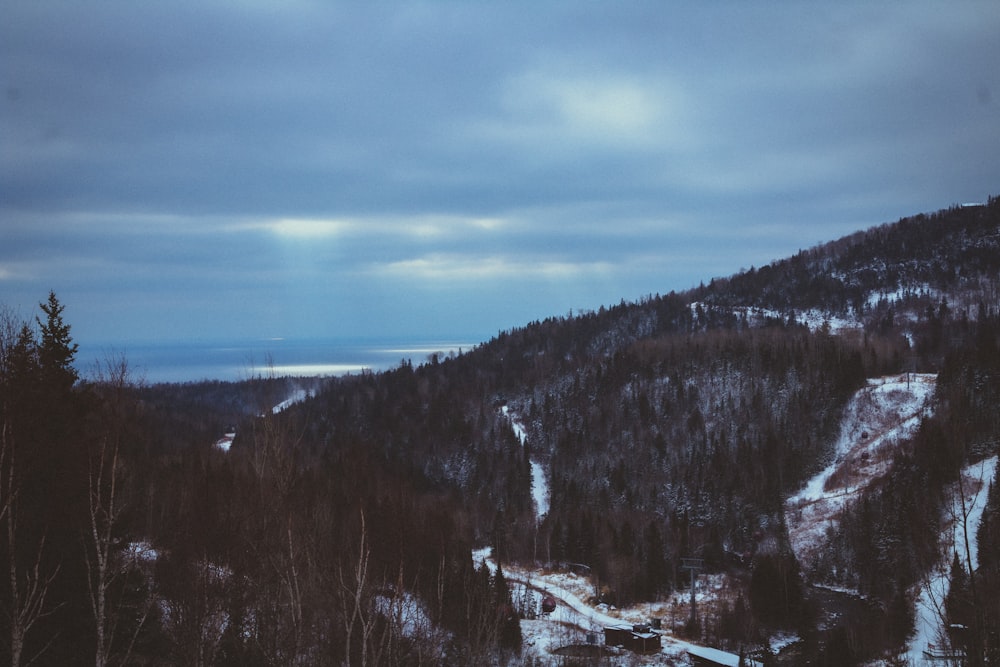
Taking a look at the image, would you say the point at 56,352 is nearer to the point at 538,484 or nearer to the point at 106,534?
the point at 106,534

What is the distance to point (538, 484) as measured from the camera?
135 meters

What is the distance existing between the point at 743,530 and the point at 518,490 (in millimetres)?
40803

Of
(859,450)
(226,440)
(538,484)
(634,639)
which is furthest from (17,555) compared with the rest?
(226,440)

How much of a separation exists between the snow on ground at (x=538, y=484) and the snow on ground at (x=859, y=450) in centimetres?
4047

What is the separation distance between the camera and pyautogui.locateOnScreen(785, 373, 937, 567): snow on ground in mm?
96812

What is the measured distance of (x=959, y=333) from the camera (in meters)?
166

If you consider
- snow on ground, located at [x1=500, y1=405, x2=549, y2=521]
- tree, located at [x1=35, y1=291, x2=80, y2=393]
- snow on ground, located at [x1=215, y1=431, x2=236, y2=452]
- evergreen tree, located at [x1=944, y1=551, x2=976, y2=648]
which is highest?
tree, located at [x1=35, y1=291, x2=80, y2=393]

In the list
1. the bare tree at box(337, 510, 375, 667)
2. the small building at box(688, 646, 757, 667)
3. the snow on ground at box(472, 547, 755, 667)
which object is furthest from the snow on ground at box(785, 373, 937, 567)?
the bare tree at box(337, 510, 375, 667)

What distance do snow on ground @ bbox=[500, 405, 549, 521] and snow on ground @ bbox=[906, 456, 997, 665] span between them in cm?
5819

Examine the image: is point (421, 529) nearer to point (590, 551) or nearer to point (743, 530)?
point (590, 551)

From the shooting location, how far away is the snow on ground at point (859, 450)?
318 ft

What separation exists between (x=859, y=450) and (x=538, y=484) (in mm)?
59933

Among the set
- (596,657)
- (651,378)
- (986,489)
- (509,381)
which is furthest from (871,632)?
(509,381)

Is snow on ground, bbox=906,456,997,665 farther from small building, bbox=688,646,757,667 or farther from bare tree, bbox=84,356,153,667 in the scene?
bare tree, bbox=84,356,153,667
